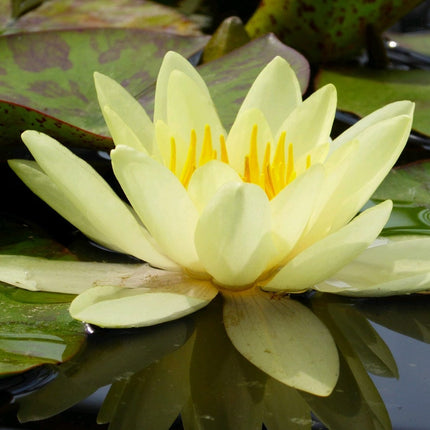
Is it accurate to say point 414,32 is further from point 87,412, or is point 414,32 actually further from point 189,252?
point 87,412

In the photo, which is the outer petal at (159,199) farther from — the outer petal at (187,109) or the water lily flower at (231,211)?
the outer petal at (187,109)

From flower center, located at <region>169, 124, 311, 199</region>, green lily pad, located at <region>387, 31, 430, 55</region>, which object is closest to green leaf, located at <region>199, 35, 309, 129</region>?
flower center, located at <region>169, 124, 311, 199</region>

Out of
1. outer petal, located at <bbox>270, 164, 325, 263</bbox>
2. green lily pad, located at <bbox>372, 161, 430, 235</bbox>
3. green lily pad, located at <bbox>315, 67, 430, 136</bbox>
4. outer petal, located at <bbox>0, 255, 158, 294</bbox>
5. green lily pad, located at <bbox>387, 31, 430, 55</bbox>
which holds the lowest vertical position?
outer petal, located at <bbox>0, 255, 158, 294</bbox>

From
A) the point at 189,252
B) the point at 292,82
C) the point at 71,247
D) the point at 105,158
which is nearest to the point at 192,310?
the point at 189,252

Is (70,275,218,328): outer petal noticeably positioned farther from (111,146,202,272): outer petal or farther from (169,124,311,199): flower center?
(169,124,311,199): flower center

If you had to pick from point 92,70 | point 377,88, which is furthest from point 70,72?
point 377,88

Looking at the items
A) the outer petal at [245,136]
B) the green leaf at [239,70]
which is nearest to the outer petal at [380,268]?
the outer petal at [245,136]
